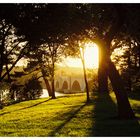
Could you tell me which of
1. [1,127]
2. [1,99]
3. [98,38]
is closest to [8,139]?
[1,127]

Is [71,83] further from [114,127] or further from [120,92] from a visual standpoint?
[114,127]

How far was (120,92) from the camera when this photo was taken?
67.3ft

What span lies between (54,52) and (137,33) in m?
30.6

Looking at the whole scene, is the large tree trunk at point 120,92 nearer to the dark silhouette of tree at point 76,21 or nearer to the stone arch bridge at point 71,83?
the dark silhouette of tree at point 76,21

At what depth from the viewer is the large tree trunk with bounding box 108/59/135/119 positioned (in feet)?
67.0

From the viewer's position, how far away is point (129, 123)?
60.8ft

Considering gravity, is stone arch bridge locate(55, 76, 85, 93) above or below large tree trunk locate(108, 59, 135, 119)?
above

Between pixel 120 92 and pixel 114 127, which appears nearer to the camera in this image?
pixel 114 127

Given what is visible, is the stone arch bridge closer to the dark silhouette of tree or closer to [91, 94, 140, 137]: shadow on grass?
the dark silhouette of tree

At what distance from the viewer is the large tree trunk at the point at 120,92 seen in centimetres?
2042

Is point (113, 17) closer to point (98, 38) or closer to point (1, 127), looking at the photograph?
point (98, 38)

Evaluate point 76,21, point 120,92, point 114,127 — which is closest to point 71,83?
point 120,92

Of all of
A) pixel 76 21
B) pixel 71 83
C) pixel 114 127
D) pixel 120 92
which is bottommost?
pixel 114 127

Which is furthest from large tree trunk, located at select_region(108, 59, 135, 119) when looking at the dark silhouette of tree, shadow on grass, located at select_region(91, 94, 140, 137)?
shadow on grass, located at select_region(91, 94, 140, 137)
